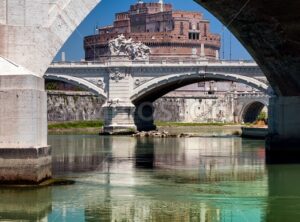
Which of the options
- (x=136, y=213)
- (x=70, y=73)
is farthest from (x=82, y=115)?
(x=136, y=213)

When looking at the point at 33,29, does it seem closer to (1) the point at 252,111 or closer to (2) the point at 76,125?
(2) the point at 76,125

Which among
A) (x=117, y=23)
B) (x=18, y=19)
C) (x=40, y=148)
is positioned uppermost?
(x=117, y=23)

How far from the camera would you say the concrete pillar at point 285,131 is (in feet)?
87.5

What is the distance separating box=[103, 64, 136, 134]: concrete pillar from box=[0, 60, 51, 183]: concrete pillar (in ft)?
128

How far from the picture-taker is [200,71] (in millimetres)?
54031

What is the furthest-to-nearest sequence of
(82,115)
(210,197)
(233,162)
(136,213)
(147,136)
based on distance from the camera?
(82,115) → (147,136) → (233,162) → (210,197) → (136,213)

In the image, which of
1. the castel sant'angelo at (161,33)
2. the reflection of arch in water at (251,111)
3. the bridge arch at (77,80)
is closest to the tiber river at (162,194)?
the bridge arch at (77,80)

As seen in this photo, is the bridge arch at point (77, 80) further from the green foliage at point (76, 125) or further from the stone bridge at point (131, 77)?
the green foliage at point (76, 125)

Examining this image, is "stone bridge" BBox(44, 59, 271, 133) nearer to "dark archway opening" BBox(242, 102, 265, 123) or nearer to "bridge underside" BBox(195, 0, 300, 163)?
"bridge underside" BBox(195, 0, 300, 163)

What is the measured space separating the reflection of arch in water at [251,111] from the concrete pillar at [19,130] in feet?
227

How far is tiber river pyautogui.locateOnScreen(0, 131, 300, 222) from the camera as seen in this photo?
12.8 meters

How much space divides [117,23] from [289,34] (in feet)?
310

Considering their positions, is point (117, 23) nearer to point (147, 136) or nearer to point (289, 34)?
point (147, 136)

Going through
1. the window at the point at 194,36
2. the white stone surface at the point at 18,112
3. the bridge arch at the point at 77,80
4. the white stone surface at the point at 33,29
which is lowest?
the white stone surface at the point at 18,112
